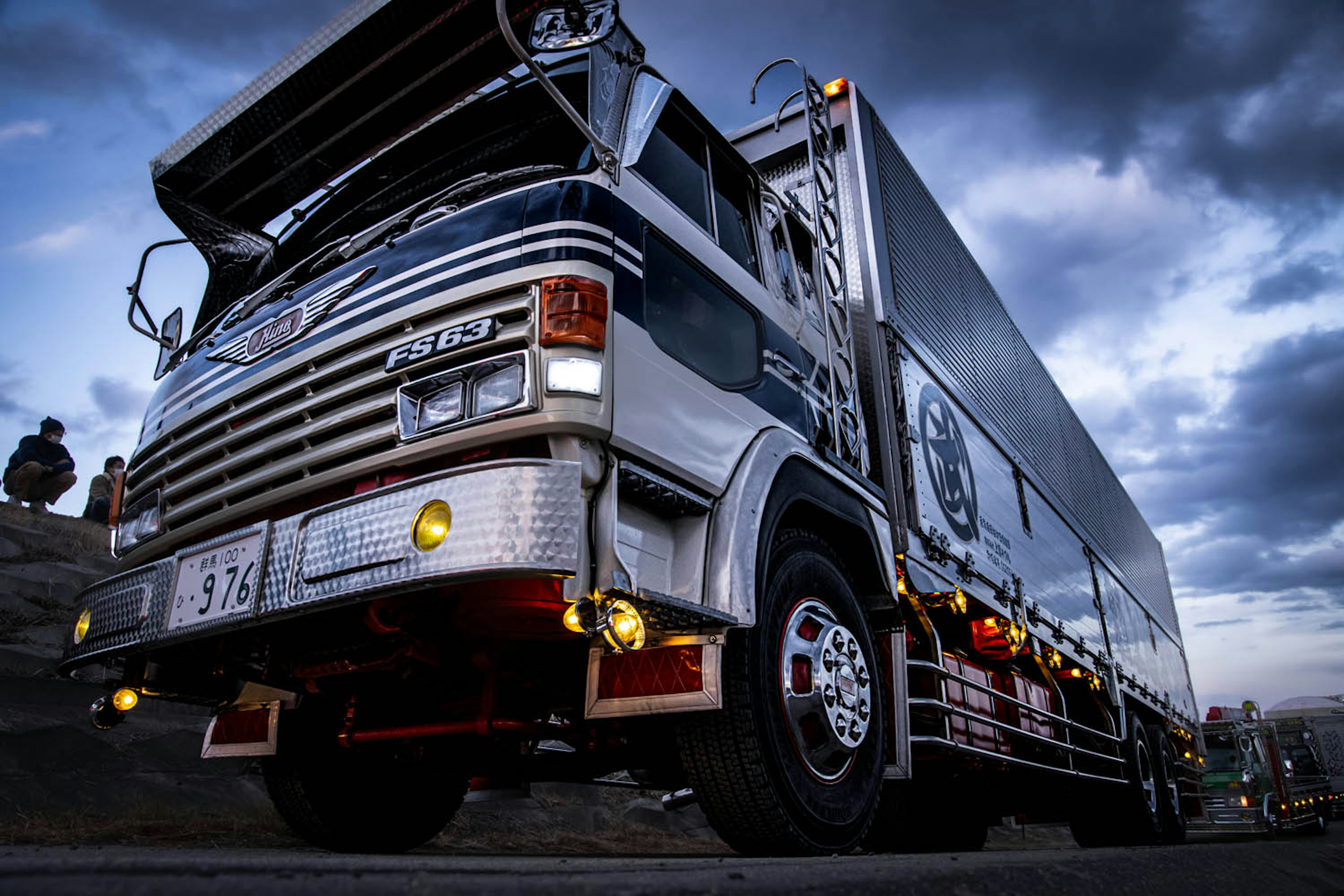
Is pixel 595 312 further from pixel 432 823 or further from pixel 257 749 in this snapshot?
pixel 432 823

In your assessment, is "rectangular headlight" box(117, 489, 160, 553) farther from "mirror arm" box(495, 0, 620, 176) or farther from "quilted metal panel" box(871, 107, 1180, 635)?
"quilted metal panel" box(871, 107, 1180, 635)

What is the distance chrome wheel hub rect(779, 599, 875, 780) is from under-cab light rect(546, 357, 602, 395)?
1.10 m

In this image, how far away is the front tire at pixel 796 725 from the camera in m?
2.51

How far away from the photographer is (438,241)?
2.80 meters

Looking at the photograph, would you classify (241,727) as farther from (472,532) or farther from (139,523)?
(472,532)

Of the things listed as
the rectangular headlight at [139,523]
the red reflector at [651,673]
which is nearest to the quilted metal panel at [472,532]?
the red reflector at [651,673]

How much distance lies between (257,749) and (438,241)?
2.04 metres

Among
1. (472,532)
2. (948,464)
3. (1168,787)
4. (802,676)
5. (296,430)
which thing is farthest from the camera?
(1168,787)

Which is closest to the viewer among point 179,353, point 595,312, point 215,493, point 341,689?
point 595,312

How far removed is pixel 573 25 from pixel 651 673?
1.88 meters

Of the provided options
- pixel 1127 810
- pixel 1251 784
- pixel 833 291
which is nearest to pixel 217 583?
pixel 833 291

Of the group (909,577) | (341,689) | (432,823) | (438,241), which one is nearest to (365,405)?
(438,241)

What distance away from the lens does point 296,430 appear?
2.70 meters

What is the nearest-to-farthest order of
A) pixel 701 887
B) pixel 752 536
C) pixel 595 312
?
pixel 701 887 → pixel 595 312 → pixel 752 536
